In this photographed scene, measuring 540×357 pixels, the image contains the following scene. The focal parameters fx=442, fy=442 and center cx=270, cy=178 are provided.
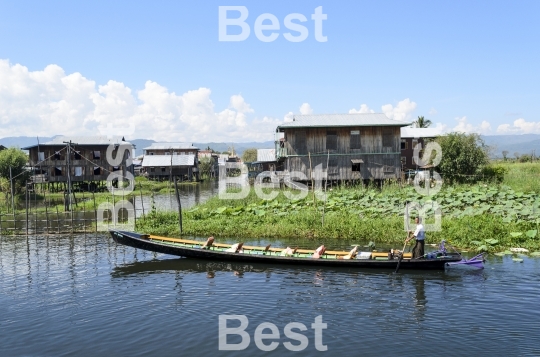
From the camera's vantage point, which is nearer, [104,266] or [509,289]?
[509,289]

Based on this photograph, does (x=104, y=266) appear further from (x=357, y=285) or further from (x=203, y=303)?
(x=357, y=285)

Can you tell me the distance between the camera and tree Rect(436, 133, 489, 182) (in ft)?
106

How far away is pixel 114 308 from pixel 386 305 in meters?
7.43

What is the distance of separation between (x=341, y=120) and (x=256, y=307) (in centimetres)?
2513

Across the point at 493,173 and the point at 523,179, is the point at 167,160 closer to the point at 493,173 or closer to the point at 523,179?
the point at 493,173

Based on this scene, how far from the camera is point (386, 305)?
11.9m

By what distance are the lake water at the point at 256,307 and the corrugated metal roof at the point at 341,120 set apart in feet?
62.3

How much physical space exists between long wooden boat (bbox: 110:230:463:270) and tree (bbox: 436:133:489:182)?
64.0ft

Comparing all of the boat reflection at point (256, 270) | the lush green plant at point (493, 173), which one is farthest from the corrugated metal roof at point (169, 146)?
the boat reflection at point (256, 270)

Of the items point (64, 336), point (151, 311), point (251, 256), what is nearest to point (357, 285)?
point (251, 256)

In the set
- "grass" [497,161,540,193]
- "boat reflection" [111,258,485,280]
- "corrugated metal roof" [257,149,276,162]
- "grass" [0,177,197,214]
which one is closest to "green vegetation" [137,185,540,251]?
"grass" [497,161,540,193]

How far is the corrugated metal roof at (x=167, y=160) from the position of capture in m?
60.3

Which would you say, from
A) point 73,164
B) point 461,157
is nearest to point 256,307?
point 461,157

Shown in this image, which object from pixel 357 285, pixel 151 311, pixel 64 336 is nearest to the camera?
pixel 64 336
